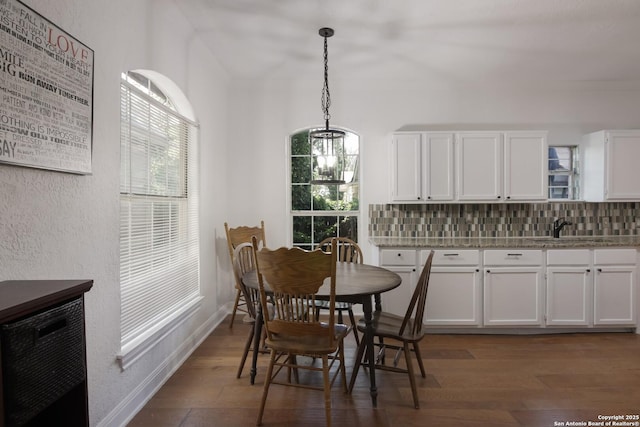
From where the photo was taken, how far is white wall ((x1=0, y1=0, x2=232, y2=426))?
4.76 ft

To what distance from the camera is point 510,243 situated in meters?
3.62

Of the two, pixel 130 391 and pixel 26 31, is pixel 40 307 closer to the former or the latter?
pixel 26 31

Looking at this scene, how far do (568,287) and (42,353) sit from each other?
161 inches

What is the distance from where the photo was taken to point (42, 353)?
3.50 feet

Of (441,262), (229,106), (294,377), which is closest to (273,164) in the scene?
(229,106)

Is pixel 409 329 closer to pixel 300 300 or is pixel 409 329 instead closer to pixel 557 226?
pixel 300 300

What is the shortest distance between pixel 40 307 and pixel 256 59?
3.07 metres

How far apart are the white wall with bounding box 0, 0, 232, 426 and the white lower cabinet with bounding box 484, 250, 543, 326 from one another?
2868mm

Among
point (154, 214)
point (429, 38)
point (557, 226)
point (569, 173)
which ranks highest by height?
point (429, 38)

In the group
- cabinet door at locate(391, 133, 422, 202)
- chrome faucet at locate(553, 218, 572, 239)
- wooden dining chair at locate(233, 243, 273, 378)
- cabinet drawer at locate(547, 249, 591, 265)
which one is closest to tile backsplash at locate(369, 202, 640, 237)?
chrome faucet at locate(553, 218, 572, 239)

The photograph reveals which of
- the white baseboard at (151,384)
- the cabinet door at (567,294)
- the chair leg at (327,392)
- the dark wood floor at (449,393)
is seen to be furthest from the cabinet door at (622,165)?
the white baseboard at (151,384)

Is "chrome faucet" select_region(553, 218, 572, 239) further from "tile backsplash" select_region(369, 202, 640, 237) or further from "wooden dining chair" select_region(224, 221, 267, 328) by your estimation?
"wooden dining chair" select_region(224, 221, 267, 328)

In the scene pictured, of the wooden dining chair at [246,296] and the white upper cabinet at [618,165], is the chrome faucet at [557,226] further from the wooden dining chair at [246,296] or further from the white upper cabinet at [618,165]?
the wooden dining chair at [246,296]

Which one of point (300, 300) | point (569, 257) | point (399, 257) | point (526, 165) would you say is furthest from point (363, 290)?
point (526, 165)
